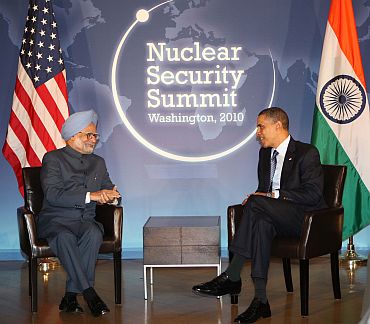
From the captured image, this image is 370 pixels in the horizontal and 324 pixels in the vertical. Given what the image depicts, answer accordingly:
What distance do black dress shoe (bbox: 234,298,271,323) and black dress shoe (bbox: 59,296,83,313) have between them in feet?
3.49

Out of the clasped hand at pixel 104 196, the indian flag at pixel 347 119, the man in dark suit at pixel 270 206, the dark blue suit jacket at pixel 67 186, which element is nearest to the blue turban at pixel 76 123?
the dark blue suit jacket at pixel 67 186

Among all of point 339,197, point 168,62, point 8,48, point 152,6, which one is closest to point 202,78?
point 168,62

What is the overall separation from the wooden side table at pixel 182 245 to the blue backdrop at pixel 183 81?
6.23 feet

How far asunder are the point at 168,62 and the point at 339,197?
2.51 metres

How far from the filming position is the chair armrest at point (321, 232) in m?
5.06

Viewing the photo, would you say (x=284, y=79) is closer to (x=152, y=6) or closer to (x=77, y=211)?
(x=152, y=6)

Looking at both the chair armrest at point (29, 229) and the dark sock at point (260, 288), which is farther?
the chair armrest at point (29, 229)

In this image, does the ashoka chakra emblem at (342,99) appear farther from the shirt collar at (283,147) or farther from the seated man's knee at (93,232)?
the seated man's knee at (93,232)

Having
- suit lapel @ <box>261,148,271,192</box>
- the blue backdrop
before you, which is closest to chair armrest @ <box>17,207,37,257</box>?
suit lapel @ <box>261,148,271,192</box>

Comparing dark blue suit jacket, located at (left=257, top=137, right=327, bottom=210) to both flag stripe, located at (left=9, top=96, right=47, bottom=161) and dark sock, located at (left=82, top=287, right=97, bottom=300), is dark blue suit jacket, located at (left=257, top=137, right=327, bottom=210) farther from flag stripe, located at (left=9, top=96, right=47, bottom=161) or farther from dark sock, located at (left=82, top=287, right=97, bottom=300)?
flag stripe, located at (left=9, top=96, right=47, bottom=161)

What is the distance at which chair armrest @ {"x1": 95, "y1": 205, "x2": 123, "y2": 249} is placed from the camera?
541 centimetres

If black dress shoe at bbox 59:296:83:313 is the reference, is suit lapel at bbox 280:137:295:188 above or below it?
above

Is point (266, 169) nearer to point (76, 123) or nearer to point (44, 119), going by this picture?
point (76, 123)

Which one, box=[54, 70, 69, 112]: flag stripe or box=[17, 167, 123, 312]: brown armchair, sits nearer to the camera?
box=[17, 167, 123, 312]: brown armchair
